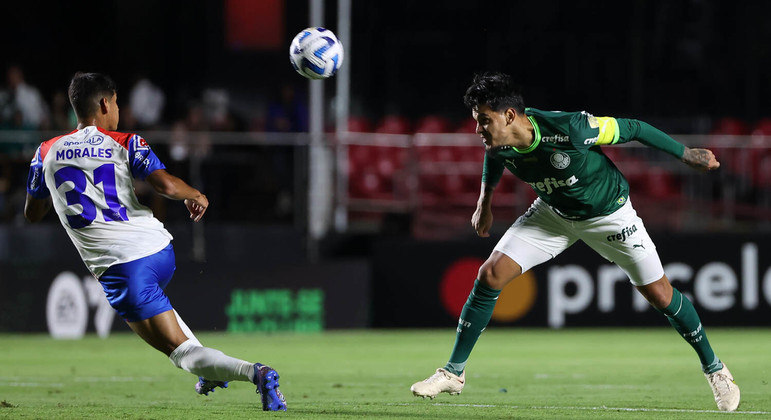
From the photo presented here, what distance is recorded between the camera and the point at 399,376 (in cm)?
959

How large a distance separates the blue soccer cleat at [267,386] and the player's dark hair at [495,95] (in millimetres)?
1984

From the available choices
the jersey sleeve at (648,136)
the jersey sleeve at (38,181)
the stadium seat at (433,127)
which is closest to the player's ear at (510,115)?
the jersey sleeve at (648,136)

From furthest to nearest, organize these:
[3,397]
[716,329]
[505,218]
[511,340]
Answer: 1. [505,218]
2. [716,329]
3. [511,340]
4. [3,397]

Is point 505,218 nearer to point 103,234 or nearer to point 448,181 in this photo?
point 448,181

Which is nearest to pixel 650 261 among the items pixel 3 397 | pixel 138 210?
pixel 138 210

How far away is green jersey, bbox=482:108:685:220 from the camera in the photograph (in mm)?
6906

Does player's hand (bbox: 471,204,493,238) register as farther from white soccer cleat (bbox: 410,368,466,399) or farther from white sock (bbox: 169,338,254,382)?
white sock (bbox: 169,338,254,382)

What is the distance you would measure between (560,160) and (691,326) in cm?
140

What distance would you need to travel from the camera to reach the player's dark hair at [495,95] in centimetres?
688

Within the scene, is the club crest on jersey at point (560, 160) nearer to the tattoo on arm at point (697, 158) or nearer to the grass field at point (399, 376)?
the tattoo on arm at point (697, 158)

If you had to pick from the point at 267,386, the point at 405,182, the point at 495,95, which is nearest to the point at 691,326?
the point at 495,95

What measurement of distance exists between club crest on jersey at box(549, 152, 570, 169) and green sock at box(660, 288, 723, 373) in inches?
45.1

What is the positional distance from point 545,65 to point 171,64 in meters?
7.09

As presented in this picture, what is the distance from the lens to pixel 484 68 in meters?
22.3
